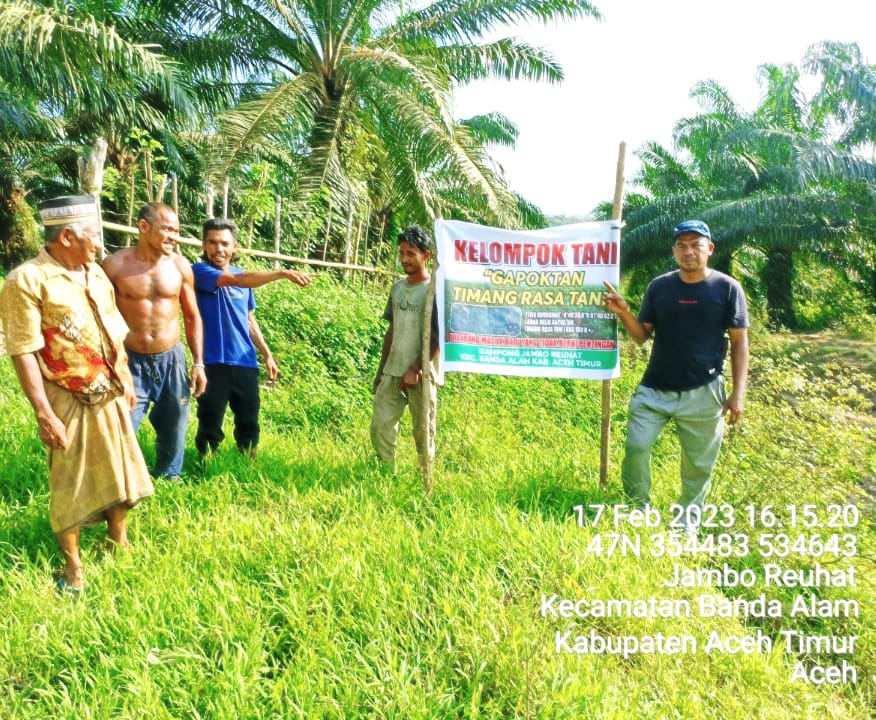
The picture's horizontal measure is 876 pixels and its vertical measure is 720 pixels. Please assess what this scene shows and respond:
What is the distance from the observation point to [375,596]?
107 inches

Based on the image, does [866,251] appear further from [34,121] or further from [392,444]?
[34,121]

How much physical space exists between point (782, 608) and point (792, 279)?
17.1 metres

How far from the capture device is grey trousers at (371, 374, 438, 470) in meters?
4.07

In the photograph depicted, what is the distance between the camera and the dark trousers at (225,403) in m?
4.13

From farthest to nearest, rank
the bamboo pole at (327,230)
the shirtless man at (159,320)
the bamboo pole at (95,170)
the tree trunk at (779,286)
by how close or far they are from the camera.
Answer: the tree trunk at (779,286), the bamboo pole at (327,230), the bamboo pole at (95,170), the shirtless man at (159,320)

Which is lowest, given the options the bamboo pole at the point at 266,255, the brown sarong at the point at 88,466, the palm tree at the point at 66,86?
the brown sarong at the point at 88,466

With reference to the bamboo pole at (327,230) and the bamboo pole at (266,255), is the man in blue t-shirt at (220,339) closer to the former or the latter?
the bamboo pole at (266,255)

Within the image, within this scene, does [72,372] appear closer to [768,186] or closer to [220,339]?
[220,339]

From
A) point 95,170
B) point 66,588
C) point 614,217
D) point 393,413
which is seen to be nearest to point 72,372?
point 66,588

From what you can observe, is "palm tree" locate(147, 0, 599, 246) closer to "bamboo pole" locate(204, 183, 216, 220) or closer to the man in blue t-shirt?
"bamboo pole" locate(204, 183, 216, 220)

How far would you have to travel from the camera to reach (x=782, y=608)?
341 centimetres

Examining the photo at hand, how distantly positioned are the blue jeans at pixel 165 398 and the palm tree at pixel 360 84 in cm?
523

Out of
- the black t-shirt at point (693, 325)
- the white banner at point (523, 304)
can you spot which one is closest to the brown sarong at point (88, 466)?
the white banner at point (523, 304)

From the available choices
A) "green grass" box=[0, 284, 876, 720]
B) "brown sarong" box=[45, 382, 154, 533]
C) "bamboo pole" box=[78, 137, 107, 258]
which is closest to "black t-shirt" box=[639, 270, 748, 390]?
"green grass" box=[0, 284, 876, 720]
